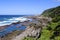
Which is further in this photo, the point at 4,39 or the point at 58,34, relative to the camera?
the point at 4,39

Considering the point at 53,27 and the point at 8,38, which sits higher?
the point at 53,27

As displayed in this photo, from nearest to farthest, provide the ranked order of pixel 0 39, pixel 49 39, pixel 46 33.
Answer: pixel 49 39, pixel 46 33, pixel 0 39

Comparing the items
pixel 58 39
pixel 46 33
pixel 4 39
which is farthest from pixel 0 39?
pixel 58 39

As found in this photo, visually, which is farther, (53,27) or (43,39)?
(53,27)

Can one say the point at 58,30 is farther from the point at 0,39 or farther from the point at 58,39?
the point at 0,39

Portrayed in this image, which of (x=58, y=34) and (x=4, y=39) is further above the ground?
(x=58, y=34)

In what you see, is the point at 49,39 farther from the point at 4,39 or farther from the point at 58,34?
the point at 4,39

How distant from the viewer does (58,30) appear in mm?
25406

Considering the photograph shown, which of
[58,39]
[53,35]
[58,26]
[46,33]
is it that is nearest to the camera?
[58,39]

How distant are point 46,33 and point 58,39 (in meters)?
4.69

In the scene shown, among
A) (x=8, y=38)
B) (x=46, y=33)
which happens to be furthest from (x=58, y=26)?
(x=8, y=38)

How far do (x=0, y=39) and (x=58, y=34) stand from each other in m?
13.5

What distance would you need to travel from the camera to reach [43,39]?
23328 mm

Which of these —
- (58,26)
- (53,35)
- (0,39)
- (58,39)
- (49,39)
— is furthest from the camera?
(0,39)
